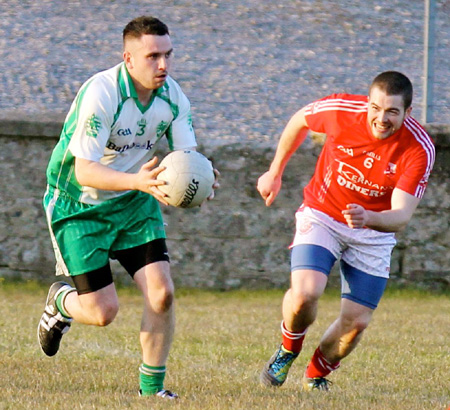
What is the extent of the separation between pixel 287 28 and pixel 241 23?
2.21ft

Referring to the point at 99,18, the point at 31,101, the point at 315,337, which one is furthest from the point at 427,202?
the point at 99,18

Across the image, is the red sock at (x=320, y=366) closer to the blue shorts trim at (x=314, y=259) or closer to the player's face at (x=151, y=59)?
the blue shorts trim at (x=314, y=259)

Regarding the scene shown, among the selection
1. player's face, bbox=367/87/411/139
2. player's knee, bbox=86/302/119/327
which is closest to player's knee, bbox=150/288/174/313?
player's knee, bbox=86/302/119/327

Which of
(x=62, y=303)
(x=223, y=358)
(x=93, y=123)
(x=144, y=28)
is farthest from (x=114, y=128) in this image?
(x=223, y=358)

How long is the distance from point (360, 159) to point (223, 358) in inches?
84.3

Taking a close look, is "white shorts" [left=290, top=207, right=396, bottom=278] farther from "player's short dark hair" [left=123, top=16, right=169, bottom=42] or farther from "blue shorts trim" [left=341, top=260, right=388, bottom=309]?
"player's short dark hair" [left=123, top=16, right=169, bottom=42]

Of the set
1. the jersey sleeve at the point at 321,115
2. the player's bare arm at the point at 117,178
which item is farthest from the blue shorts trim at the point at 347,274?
the player's bare arm at the point at 117,178

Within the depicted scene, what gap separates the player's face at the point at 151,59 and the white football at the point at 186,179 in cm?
44

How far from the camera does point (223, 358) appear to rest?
7371 millimetres

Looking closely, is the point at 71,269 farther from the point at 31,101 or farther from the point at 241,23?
the point at 241,23

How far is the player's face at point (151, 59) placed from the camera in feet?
17.6

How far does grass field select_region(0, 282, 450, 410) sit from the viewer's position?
18.1 ft

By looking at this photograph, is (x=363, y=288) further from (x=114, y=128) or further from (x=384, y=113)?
(x=114, y=128)

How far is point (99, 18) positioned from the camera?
15.0 m
